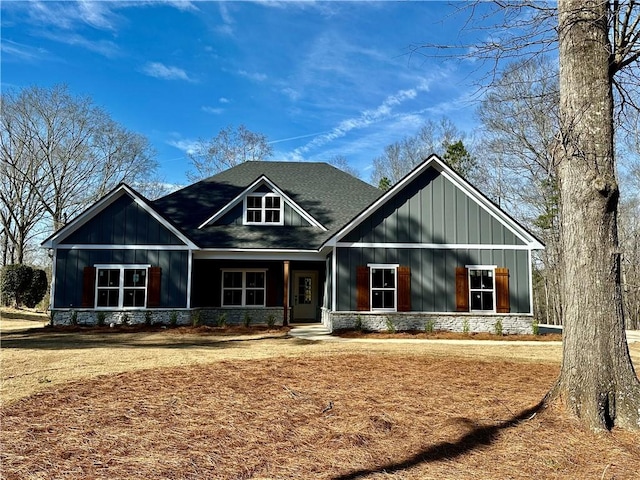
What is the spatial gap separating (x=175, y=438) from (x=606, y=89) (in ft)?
19.0

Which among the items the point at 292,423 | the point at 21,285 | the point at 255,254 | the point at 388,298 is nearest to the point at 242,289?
the point at 255,254

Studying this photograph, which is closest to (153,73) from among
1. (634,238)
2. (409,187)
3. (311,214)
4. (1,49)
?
(1,49)

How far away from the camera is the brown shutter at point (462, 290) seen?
14.7 metres

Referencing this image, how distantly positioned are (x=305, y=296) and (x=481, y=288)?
7119 millimetres

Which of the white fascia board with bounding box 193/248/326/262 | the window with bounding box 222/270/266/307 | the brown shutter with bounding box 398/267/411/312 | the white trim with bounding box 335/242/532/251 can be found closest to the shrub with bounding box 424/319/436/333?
the brown shutter with bounding box 398/267/411/312

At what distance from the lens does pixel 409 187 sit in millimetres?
15094

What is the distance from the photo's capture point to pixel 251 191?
58.1 feet

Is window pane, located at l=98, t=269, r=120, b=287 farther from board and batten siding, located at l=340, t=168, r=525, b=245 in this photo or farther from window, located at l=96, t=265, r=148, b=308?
board and batten siding, located at l=340, t=168, r=525, b=245

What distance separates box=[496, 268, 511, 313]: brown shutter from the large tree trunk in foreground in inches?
408

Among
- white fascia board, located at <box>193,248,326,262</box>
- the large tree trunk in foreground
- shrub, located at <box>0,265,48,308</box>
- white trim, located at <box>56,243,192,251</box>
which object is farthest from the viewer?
shrub, located at <box>0,265,48,308</box>

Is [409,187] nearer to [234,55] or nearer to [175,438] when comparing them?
[234,55]

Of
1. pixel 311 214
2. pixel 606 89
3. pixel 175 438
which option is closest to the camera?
pixel 175 438

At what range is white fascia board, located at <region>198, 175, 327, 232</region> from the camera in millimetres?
17453

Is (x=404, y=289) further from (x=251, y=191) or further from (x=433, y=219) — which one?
(x=251, y=191)
